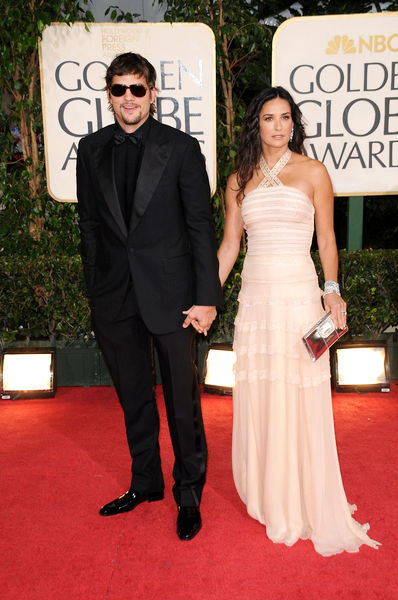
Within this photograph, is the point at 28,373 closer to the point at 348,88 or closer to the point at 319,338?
the point at 319,338

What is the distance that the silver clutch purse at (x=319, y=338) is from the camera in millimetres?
2275

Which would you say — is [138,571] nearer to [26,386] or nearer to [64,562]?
[64,562]

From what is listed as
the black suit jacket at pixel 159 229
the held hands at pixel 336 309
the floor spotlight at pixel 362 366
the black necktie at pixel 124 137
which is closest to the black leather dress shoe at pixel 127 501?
the black suit jacket at pixel 159 229

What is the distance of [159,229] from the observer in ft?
7.75

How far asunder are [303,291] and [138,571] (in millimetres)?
1374

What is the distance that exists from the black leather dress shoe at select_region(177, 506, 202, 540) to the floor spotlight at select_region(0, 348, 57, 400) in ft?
6.82

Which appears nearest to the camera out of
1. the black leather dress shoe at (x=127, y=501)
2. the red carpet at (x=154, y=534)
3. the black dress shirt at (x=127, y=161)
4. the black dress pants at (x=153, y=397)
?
the red carpet at (x=154, y=534)

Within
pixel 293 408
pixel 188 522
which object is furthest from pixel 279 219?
pixel 188 522

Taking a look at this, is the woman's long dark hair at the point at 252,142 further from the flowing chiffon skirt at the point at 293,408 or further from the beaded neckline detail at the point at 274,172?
the flowing chiffon skirt at the point at 293,408

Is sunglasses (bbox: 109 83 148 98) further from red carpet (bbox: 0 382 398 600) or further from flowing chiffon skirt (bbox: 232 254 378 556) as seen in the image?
red carpet (bbox: 0 382 398 600)

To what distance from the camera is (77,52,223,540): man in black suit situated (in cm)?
232

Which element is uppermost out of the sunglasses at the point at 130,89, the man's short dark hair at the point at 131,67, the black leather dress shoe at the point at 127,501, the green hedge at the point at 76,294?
the man's short dark hair at the point at 131,67

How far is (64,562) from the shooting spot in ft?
7.63

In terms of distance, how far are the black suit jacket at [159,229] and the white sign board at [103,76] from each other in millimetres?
1960
